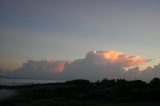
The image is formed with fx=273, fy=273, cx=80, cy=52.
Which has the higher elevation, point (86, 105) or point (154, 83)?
point (154, 83)

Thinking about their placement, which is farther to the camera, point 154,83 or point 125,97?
point 154,83

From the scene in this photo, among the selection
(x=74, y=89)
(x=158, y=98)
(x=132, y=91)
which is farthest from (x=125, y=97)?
(x=74, y=89)

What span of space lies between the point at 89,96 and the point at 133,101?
9.07 meters

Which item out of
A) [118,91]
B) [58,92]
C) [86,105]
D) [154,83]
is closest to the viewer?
[86,105]

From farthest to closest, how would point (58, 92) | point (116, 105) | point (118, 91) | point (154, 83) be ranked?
point (58, 92), point (154, 83), point (118, 91), point (116, 105)

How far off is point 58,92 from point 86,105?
2130 cm

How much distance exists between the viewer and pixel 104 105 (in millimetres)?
37562

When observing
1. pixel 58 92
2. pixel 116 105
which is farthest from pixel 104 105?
pixel 58 92

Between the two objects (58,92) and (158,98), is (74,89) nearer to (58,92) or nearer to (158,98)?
(58,92)

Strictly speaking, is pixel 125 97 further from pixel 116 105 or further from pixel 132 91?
pixel 116 105

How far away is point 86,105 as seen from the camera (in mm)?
39875

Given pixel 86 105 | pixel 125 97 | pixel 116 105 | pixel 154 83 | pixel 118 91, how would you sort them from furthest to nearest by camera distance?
1. pixel 154 83
2. pixel 118 91
3. pixel 125 97
4. pixel 86 105
5. pixel 116 105

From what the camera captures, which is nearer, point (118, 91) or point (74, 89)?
point (118, 91)

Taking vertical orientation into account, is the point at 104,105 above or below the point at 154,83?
below
